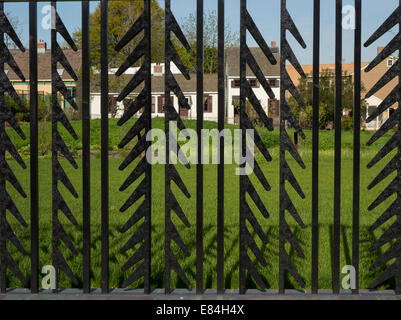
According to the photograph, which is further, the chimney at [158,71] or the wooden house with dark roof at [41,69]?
the chimney at [158,71]

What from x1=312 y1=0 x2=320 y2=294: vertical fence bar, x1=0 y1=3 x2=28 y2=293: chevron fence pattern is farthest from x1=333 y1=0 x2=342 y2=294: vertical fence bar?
x1=0 y1=3 x2=28 y2=293: chevron fence pattern

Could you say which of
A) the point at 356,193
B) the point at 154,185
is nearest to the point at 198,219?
the point at 356,193

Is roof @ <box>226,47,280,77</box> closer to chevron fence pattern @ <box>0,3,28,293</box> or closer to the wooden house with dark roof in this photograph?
the wooden house with dark roof

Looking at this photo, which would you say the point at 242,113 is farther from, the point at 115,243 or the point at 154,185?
the point at 154,185

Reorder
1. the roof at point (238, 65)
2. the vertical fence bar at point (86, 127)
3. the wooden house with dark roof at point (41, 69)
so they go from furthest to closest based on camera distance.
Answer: the roof at point (238, 65)
the wooden house with dark roof at point (41, 69)
the vertical fence bar at point (86, 127)

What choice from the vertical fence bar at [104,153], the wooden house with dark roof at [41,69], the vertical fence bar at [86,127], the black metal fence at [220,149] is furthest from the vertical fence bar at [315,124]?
the wooden house with dark roof at [41,69]

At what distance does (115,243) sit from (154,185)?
4.18 meters

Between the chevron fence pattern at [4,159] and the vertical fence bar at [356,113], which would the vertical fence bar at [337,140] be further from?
the chevron fence pattern at [4,159]

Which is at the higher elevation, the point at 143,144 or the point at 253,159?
the point at 143,144

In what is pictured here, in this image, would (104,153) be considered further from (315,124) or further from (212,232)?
(212,232)

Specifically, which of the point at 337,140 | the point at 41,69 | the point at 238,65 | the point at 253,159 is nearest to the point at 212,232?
the point at 253,159

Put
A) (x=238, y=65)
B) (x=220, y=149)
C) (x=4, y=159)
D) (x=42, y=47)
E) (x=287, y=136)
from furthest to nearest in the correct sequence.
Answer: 1. (x=42, y=47)
2. (x=238, y=65)
3. (x=4, y=159)
4. (x=287, y=136)
5. (x=220, y=149)

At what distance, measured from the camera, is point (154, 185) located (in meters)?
8.85

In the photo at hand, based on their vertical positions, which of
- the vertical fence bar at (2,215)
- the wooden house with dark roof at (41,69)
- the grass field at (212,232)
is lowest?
the grass field at (212,232)
